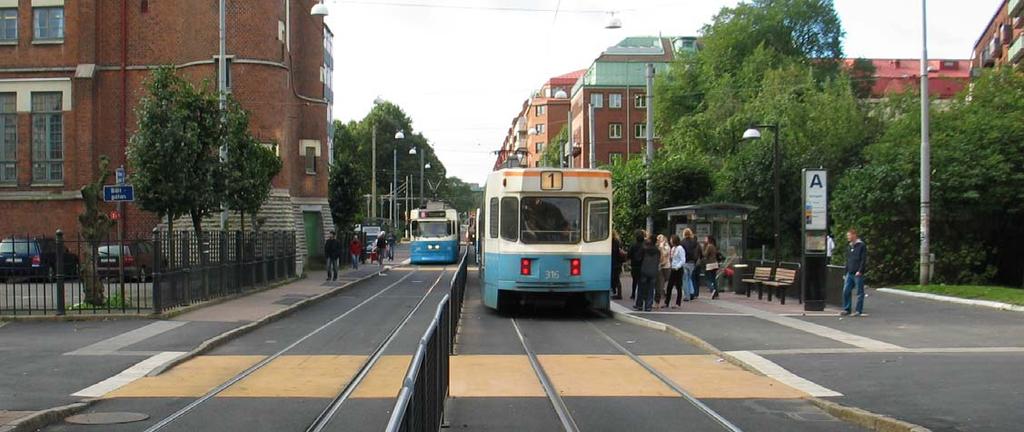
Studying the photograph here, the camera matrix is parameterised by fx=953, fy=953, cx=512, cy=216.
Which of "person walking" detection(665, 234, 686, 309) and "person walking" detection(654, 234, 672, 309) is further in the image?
"person walking" detection(654, 234, 672, 309)

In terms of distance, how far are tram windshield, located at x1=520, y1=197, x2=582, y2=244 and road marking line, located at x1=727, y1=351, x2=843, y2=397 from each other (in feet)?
20.8

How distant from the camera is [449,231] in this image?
52.3 m

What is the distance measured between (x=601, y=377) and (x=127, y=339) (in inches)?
329

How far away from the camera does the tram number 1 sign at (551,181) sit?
63.4 feet

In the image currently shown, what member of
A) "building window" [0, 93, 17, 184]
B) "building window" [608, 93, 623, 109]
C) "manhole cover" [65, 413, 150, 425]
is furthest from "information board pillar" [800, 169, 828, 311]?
"building window" [608, 93, 623, 109]

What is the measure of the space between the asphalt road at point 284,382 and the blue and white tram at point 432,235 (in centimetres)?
3109

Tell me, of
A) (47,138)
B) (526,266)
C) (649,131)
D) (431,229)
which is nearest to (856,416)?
(526,266)

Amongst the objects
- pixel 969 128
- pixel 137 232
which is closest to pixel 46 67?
pixel 137 232

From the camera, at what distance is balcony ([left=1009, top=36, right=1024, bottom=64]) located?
52.0m

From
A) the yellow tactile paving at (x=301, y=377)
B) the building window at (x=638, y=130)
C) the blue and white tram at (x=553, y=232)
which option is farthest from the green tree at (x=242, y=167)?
the building window at (x=638, y=130)

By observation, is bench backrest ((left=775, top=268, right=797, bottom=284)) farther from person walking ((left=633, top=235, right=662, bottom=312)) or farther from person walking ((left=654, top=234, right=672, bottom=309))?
person walking ((left=633, top=235, right=662, bottom=312))

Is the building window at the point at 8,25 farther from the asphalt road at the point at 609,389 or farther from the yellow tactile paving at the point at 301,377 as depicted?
the yellow tactile paving at the point at 301,377

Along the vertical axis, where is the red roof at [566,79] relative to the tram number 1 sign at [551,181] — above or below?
above

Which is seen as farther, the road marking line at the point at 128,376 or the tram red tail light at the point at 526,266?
the tram red tail light at the point at 526,266
